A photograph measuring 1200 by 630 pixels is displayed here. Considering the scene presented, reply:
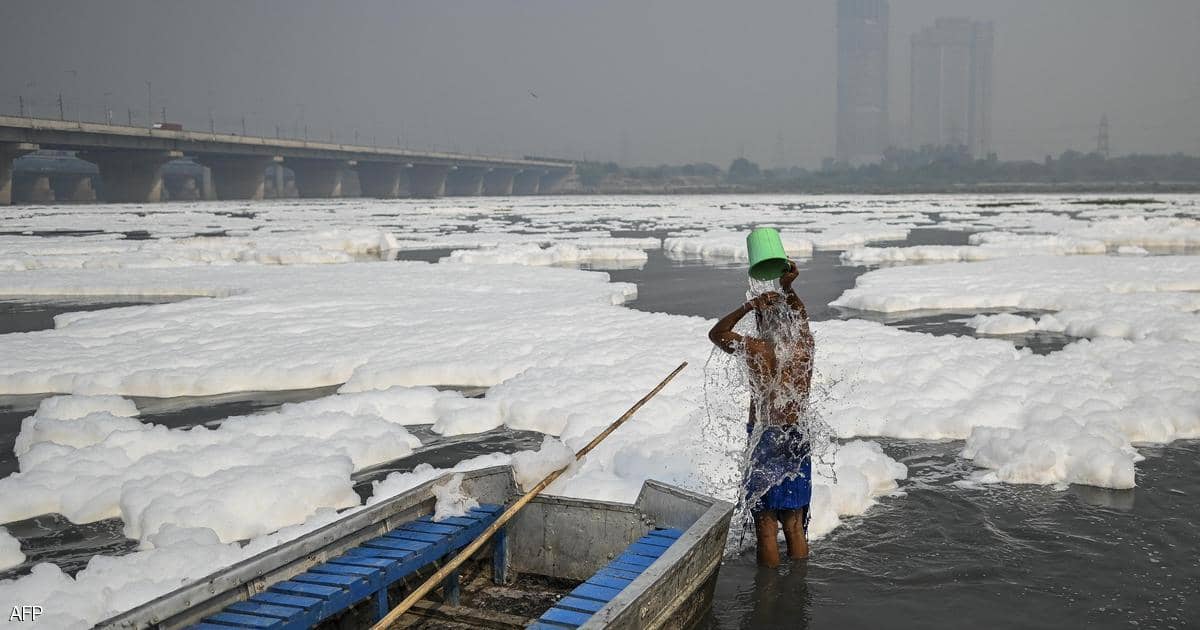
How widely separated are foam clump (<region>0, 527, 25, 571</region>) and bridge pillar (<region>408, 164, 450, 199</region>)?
400 feet

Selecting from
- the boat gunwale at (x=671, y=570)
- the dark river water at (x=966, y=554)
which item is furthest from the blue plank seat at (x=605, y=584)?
the dark river water at (x=966, y=554)

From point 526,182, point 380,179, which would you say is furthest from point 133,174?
A: point 526,182

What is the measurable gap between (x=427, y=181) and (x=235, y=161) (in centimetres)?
4063

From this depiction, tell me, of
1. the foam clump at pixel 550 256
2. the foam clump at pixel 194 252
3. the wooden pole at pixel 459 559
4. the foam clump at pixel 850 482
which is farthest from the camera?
the foam clump at pixel 550 256

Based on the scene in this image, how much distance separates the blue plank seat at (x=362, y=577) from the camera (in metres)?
4.14

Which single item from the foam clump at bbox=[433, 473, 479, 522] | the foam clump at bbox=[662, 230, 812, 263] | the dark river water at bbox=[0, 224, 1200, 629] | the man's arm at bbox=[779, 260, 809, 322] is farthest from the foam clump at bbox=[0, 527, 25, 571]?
the foam clump at bbox=[662, 230, 812, 263]

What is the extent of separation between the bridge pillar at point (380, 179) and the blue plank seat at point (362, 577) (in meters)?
110

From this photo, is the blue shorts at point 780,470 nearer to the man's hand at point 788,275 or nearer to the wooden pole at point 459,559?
the wooden pole at point 459,559

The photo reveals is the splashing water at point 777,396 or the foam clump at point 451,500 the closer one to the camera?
the splashing water at point 777,396

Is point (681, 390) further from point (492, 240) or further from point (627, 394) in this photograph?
point (492, 240)

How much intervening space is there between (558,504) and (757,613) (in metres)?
1.27

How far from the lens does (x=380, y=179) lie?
4540 inches

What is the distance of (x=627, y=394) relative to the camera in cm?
959

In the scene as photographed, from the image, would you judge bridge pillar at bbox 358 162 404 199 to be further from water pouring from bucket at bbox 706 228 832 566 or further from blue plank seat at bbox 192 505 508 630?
water pouring from bucket at bbox 706 228 832 566
